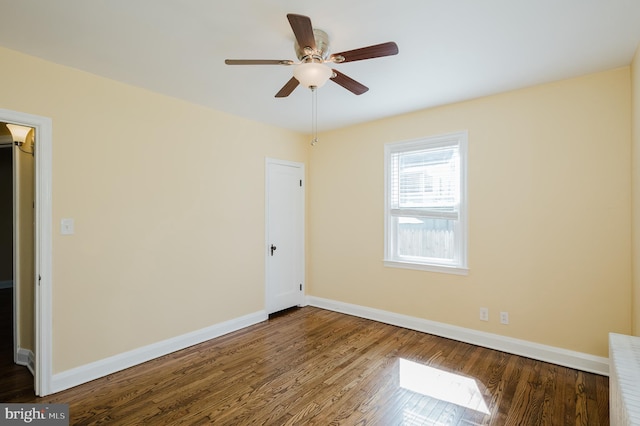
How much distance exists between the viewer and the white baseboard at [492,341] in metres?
2.69

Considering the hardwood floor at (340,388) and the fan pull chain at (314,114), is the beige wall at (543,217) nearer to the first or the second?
A: the hardwood floor at (340,388)

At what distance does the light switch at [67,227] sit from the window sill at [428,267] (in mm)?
3270

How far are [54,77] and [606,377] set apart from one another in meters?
5.19

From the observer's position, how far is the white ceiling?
1.81 meters

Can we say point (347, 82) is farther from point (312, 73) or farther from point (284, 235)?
point (284, 235)

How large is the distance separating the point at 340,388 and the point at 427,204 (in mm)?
2215

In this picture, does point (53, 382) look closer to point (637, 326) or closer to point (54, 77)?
point (54, 77)

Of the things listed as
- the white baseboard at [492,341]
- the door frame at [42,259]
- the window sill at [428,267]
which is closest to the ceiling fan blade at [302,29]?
the door frame at [42,259]

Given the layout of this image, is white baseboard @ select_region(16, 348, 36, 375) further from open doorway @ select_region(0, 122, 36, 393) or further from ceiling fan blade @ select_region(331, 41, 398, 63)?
ceiling fan blade @ select_region(331, 41, 398, 63)

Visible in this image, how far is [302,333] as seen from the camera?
3619mm

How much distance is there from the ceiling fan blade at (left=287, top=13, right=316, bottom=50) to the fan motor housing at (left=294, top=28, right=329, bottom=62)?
0.07 metres

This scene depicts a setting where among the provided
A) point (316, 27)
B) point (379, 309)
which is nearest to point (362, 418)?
point (379, 309)

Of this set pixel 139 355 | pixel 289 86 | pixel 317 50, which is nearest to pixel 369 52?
pixel 317 50

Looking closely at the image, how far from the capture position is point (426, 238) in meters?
3.69
